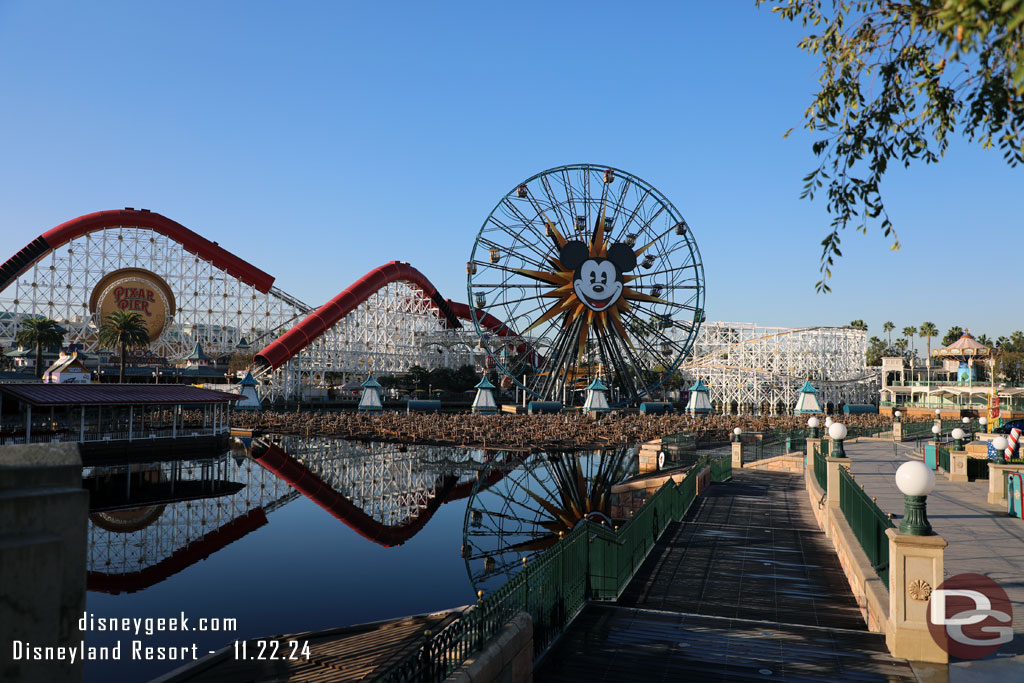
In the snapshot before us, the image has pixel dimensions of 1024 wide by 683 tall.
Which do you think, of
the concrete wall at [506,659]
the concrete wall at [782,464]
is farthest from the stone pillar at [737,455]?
the concrete wall at [506,659]

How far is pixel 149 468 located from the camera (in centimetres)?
2947

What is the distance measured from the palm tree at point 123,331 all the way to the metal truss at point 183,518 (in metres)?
33.4

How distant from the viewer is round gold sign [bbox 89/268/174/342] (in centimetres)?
6341

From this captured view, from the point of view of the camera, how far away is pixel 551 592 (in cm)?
750

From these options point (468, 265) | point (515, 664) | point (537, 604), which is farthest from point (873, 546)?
point (468, 265)

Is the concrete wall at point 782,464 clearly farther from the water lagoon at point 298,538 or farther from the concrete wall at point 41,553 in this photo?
the concrete wall at point 41,553

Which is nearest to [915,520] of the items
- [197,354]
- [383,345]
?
[383,345]

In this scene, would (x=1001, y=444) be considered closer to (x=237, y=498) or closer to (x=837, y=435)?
(x=837, y=435)

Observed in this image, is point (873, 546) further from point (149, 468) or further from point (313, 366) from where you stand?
point (313, 366)

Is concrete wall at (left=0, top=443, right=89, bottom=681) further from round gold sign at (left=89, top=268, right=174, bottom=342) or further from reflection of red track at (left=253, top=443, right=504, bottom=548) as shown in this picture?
round gold sign at (left=89, top=268, right=174, bottom=342)

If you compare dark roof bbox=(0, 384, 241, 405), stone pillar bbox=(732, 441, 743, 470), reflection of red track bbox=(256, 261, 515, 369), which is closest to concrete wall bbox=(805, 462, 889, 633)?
stone pillar bbox=(732, 441, 743, 470)

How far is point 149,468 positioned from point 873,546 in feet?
94.8

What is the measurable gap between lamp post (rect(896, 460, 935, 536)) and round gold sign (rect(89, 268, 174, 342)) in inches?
2717

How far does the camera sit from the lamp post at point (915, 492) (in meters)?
6.63
